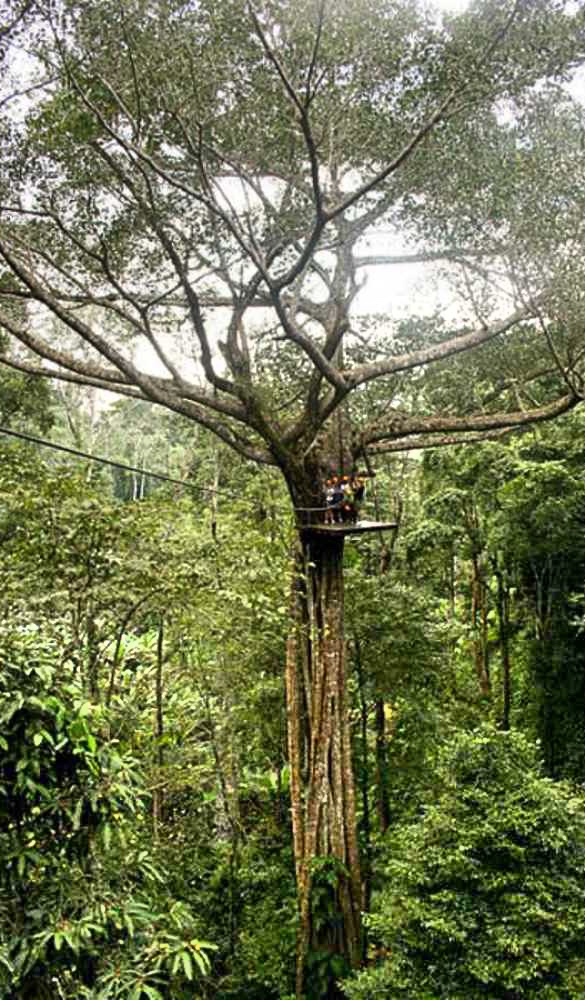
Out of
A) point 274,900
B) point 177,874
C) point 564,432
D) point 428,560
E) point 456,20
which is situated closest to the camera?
point 456,20

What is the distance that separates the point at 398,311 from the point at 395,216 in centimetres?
128

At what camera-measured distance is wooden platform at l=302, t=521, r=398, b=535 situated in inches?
192

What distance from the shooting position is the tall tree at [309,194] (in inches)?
156

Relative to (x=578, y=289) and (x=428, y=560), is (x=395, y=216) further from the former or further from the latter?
(x=428, y=560)

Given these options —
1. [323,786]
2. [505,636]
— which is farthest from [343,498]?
[505,636]

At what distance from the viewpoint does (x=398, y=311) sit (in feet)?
21.8

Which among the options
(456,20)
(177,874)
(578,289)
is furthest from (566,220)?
(177,874)

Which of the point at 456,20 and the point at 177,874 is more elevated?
the point at 456,20

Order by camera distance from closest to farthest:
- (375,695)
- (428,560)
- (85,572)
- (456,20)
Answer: (85,572) → (456,20) → (375,695) → (428,560)

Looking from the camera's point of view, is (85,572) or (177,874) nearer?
(85,572)

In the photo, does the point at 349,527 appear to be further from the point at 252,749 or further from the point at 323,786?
the point at 252,749

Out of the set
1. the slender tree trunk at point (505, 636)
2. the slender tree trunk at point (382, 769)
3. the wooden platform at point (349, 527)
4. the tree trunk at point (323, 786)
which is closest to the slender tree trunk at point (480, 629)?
the slender tree trunk at point (505, 636)

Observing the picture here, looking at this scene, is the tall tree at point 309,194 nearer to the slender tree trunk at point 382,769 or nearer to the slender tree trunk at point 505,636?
the slender tree trunk at point 382,769

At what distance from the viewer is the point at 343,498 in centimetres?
510
